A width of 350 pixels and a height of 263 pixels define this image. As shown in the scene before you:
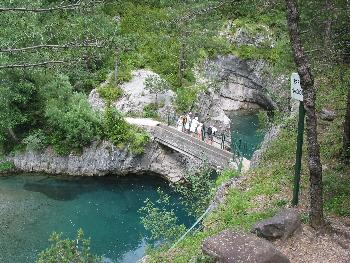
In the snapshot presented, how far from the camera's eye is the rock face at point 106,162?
107 feet

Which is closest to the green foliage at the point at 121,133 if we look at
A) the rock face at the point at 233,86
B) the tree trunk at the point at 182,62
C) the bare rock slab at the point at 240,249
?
the tree trunk at the point at 182,62

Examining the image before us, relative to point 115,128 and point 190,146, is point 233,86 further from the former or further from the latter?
point 115,128

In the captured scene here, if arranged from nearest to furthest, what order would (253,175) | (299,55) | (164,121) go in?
(299,55), (253,175), (164,121)

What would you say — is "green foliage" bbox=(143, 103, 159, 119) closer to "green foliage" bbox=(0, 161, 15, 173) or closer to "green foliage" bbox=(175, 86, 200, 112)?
"green foliage" bbox=(175, 86, 200, 112)

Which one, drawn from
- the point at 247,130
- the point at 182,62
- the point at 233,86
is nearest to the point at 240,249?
the point at 182,62

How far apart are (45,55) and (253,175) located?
10564 mm

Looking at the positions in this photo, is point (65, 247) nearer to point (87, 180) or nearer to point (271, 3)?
point (271, 3)

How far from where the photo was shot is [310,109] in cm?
1098

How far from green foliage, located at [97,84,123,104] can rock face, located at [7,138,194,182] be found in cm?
543

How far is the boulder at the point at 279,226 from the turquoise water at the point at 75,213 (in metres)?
13.9

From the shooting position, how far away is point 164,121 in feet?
116

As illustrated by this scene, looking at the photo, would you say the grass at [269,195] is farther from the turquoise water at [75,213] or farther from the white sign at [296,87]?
the turquoise water at [75,213]

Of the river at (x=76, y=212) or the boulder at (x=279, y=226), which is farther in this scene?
the river at (x=76, y=212)

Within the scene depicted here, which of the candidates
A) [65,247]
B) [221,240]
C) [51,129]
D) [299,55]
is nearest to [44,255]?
[65,247]
